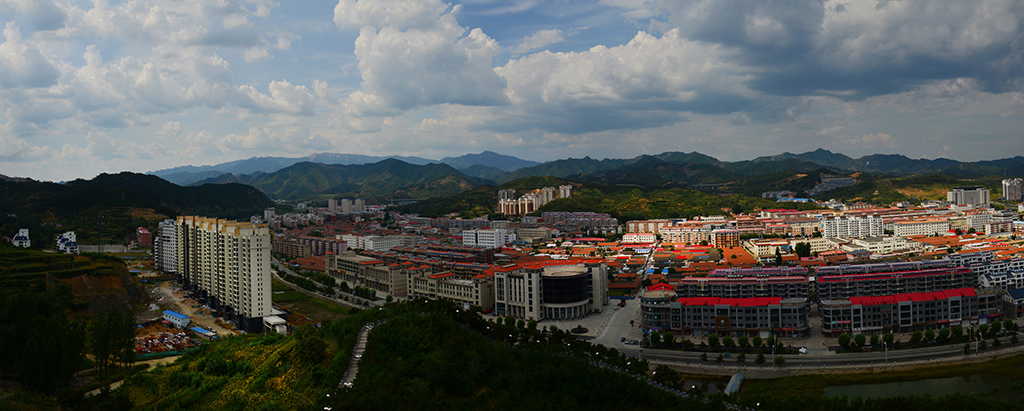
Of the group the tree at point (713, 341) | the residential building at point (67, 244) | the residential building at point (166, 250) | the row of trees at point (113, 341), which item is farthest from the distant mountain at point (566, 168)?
the row of trees at point (113, 341)

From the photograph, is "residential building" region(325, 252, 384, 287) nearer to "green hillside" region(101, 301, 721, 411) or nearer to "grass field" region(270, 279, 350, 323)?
"grass field" region(270, 279, 350, 323)

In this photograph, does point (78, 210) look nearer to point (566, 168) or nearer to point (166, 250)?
point (166, 250)

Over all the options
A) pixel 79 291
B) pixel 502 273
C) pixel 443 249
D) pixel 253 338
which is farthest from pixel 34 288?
pixel 443 249

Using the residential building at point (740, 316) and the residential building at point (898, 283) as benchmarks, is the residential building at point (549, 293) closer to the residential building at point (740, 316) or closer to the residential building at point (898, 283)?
the residential building at point (740, 316)

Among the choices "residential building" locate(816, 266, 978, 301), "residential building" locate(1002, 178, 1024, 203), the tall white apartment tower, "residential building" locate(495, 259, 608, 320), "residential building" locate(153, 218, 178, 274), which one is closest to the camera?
the tall white apartment tower

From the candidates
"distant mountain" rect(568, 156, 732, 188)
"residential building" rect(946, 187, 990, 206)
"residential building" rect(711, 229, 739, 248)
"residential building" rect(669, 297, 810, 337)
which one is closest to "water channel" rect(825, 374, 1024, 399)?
"residential building" rect(669, 297, 810, 337)

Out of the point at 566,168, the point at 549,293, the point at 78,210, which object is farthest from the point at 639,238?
the point at 566,168
